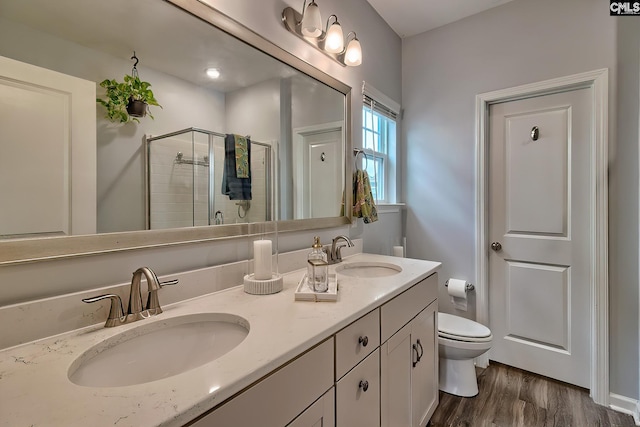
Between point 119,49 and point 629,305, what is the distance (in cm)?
276

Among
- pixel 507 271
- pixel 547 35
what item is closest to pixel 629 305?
pixel 507 271

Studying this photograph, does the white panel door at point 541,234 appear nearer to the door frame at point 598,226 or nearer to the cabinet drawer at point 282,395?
the door frame at point 598,226

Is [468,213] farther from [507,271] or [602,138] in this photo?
[602,138]

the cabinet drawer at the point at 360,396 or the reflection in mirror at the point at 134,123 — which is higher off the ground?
the reflection in mirror at the point at 134,123

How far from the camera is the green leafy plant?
87 centimetres

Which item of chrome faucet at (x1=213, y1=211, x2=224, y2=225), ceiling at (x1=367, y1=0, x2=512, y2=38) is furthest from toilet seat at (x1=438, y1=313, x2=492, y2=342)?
ceiling at (x1=367, y1=0, x2=512, y2=38)

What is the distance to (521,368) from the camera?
2133 mm

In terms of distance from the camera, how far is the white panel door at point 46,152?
70 cm

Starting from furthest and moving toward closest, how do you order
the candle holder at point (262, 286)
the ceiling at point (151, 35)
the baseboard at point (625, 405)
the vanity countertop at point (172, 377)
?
the baseboard at point (625, 405) < the candle holder at point (262, 286) < the ceiling at point (151, 35) < the vanity countertop at point (172, 377)

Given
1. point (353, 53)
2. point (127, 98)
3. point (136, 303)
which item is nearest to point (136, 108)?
point (127, 98)

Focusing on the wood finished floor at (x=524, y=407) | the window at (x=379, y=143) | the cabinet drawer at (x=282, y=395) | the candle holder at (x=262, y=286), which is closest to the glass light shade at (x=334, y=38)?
the window at (x=379, y=143)

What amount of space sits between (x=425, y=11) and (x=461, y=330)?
7.49 feet

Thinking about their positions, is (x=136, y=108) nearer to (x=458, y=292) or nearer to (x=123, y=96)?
(x=123, y=96)

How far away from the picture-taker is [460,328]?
75.2 inches
